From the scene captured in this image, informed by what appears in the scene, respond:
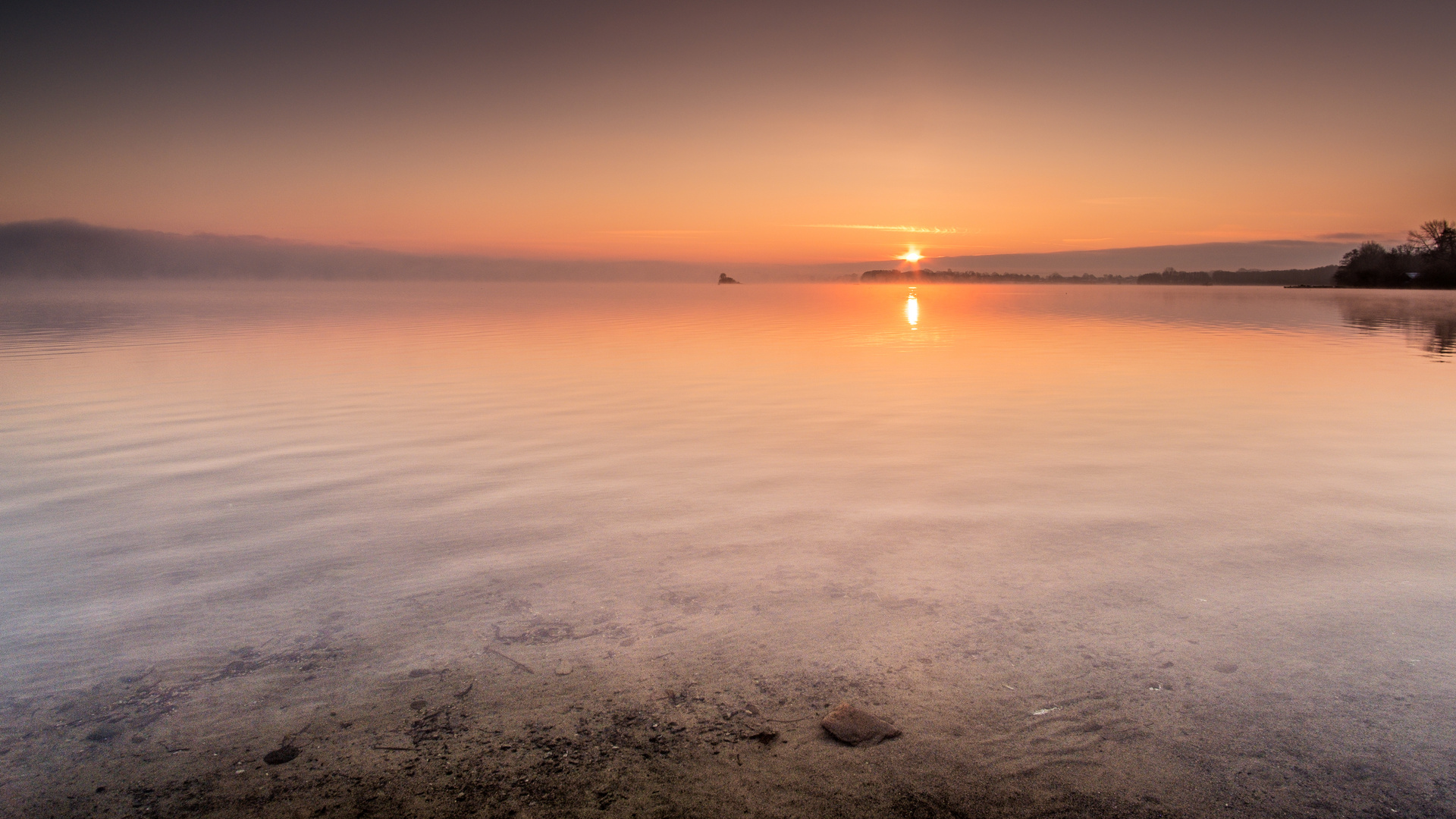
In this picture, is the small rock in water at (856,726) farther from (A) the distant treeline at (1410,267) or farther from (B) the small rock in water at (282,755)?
(A) the distant treeline at (1410,267)

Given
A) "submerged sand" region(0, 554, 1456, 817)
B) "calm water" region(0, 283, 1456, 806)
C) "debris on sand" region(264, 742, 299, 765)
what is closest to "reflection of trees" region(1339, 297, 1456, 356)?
"calm water" region(0, 283, 1456, 806)

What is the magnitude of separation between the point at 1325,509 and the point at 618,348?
2067 centimetres

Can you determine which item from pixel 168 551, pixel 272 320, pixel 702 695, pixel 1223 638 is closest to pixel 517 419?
pixel 168 551

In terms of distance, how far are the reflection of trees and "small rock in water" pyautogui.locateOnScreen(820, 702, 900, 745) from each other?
28.3 meters

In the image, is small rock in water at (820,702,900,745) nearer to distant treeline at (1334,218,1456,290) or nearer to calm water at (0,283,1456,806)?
calm water at (0,283,1456,806)

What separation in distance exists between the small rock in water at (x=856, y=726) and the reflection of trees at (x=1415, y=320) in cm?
2829

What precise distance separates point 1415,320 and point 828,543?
163 ft

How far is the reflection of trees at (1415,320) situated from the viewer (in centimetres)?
2822

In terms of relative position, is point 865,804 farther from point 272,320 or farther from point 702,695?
point 272,320

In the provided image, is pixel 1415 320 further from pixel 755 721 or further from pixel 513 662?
pixel 513 662

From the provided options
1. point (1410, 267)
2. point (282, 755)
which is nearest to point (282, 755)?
point (282, 755)

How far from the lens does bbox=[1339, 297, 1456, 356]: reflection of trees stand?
92.6 ft

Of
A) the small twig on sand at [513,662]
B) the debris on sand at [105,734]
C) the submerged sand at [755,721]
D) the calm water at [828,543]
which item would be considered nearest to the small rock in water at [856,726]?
the submerged sand at [755,721]

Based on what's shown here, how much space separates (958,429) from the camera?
12.3 metres
